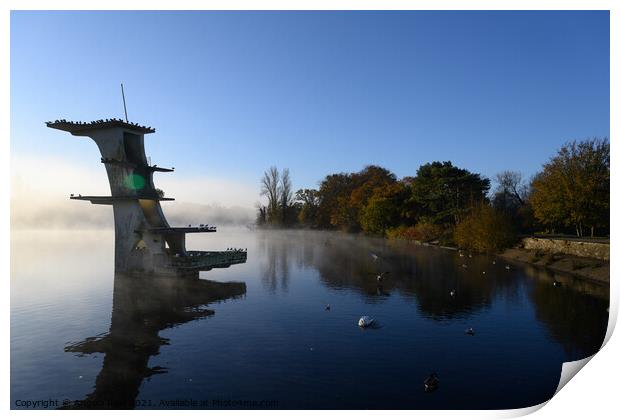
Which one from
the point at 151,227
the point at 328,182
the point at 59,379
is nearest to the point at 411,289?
the point at 151,227

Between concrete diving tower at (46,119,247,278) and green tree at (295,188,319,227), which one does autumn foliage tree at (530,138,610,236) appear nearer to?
concrete diving tower at (46,119,247,278)

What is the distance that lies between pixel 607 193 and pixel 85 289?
218 feet

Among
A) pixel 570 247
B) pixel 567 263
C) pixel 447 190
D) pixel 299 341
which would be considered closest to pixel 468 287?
pixel 567 263

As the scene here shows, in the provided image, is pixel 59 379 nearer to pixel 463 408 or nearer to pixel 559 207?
pixel 463 408

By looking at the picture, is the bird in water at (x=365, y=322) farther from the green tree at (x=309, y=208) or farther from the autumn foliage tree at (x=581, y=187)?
the green tree at (x=309, y=208)

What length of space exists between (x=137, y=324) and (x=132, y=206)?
17.9 meters

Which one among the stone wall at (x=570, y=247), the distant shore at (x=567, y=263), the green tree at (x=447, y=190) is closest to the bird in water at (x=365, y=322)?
the distant shore at (x=567, y=263)

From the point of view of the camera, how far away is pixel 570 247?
54500 millimetres

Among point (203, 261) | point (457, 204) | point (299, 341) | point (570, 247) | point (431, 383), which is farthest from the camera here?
point (457, 204)

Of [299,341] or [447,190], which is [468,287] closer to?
[299,341]

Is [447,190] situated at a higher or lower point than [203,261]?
higher

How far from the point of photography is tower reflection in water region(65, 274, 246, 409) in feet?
60.8

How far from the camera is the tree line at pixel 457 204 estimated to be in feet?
184

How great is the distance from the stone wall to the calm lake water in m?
6.36
